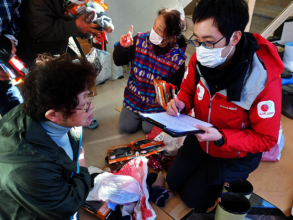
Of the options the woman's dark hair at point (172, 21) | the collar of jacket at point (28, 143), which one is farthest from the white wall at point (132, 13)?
the collar of jacket at point (28, 143)

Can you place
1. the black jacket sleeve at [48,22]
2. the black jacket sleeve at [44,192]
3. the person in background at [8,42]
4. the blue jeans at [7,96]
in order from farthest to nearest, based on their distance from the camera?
1. the blue jeans at [7,96]
2. the black jacket sleeve at [48,22]
3. the person in background at [8,42]
4. the black jacket sleeve at [44,192]

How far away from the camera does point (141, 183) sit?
1.51 meters

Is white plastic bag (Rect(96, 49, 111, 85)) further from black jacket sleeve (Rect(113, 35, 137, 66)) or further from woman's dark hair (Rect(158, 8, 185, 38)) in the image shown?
woman's dark hair (Rect(158, 8, 185, 38))

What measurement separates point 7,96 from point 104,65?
1564mm

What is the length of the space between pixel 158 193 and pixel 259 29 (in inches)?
105

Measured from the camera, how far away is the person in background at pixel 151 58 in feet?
5.89

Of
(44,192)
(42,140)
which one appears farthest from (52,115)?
(44,192)

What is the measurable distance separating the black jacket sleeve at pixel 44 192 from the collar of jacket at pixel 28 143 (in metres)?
0.03

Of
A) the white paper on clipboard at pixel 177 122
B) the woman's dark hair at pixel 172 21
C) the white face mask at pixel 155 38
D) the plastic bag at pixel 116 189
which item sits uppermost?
the woman's dark hair at pixel 172 21

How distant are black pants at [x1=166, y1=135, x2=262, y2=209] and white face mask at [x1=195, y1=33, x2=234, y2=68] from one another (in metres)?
0.63

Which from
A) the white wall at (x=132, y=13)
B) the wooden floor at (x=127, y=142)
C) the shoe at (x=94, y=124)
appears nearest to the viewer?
the wooden floor at (x=127, y=142)

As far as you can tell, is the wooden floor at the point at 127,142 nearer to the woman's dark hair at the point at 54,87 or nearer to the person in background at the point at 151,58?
the person in background at the point at 151,58

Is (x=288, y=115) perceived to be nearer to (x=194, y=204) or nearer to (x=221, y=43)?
(x=194, y=204)

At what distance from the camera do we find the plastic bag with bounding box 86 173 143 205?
4.68 ft
